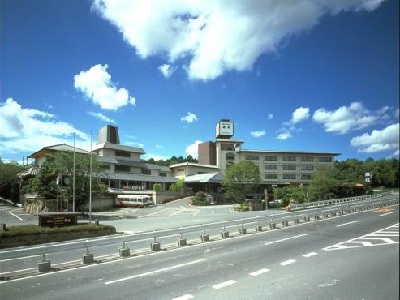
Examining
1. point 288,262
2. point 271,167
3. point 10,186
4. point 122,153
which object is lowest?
point 288,262

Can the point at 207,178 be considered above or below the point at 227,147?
below

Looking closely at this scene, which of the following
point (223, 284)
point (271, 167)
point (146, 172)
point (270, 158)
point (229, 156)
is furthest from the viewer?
point (229, 156)

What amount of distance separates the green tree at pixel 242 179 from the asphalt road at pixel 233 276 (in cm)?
4433

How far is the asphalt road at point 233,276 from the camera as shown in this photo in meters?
9.44

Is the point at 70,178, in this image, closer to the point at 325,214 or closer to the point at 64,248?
the point at 325,214

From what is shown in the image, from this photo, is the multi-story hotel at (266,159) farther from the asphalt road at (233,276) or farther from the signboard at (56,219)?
the signboard at (56,219)

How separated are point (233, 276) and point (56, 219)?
68.6 ft

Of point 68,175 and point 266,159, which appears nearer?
point 68,175

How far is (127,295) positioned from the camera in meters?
9.95

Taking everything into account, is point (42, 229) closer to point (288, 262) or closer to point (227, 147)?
point (288, 262)

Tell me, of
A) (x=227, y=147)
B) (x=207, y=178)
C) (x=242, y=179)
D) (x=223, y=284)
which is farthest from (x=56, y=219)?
(x=227, y=147)

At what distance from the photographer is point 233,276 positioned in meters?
12.0

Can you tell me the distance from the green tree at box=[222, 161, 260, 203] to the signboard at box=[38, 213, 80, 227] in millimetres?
35417

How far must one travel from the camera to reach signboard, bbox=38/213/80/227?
1125 inches
